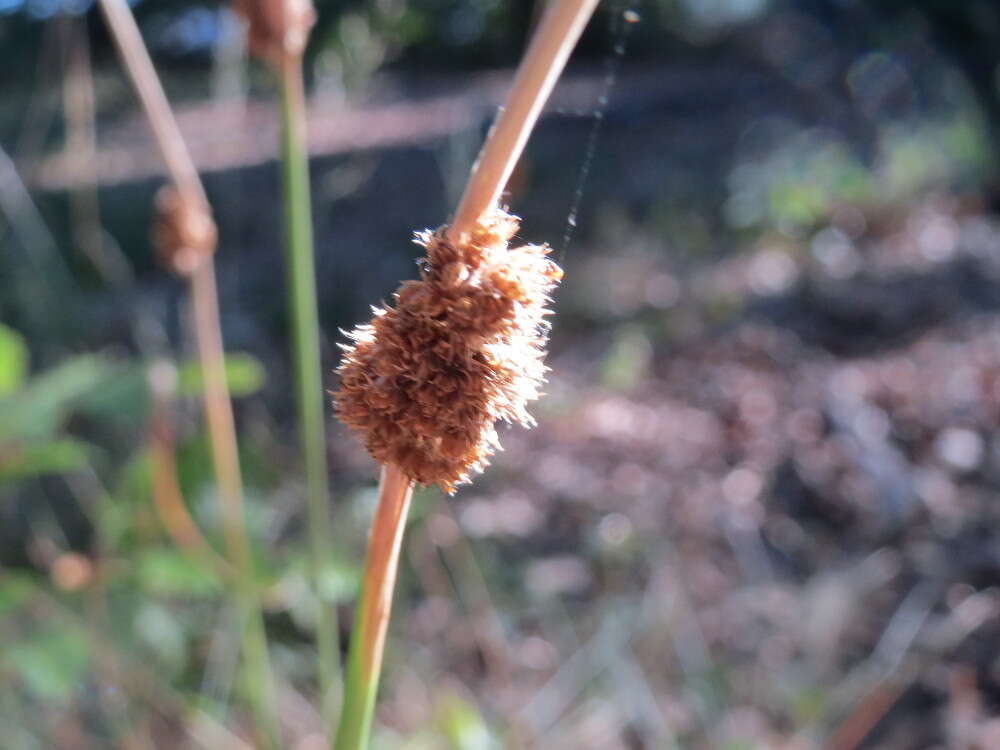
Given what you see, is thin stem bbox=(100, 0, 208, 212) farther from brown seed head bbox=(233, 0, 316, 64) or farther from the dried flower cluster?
the dried flower cluster

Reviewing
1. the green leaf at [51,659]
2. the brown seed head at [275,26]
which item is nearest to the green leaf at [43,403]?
the green leaf at [51,659]

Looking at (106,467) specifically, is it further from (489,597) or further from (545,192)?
(545,192)

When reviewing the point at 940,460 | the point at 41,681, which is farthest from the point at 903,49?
the point at 41,681

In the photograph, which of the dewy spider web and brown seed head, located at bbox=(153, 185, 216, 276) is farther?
brown seed head, located at bbox=(153, 185, 216, 276)

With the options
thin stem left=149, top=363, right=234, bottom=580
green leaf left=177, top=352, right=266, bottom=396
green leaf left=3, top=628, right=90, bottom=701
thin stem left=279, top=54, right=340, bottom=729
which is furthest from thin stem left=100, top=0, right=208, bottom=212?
green leaf left=3, top=628, right=90, bottom=701

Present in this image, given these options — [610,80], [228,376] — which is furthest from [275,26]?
[228,376]

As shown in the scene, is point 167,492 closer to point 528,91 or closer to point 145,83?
point 145,83
